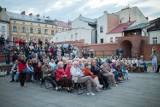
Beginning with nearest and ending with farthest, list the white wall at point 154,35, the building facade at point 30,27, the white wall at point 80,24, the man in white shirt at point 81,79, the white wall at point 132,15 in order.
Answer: the man in white shirt at point 81,79 → the white wall at point 154,35 → the white wall at point 132,15 → the white wall at point 80,24 → the building facade at point 30,27

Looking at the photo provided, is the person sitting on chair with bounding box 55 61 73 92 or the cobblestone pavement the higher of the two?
the person sitting on chair with bounding box 55 61 73 92

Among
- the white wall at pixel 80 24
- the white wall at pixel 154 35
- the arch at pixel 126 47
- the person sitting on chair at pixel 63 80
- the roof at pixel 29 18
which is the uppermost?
the roof at pixel 29 18

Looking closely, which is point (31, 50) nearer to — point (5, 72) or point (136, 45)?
point (5, 72)

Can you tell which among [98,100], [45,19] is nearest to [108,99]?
[98,100]

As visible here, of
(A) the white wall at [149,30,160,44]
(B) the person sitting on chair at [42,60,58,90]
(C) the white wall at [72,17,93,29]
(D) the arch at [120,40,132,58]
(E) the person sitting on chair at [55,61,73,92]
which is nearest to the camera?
(E) the person sitting on chair at [55,61,73,92]

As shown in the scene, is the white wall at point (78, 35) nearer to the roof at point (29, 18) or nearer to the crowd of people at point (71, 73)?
the roof at point (29, 18)

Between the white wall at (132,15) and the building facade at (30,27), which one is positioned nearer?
the white wall at (132,15)

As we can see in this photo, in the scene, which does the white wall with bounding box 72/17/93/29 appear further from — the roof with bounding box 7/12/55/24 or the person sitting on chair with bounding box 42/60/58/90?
the person sitting on chair with bounding box 42/60/58/90

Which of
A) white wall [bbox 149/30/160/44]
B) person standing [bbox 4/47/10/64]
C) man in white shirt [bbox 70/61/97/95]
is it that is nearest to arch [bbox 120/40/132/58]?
white wall [bbox 149/30/160/44]

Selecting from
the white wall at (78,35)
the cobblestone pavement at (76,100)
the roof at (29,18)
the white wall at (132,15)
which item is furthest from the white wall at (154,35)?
the roof at (29,18)

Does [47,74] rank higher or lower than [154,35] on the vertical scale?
lower

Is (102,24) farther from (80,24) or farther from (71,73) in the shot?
(71,73)

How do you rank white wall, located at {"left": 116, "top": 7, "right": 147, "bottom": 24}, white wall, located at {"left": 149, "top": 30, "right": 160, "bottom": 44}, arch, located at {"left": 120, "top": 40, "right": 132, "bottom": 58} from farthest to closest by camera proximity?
1. white wall, located at {"left": 116, "top": 7, "right": 147, "bottom": 24}
2. white wall, located at {"left": 149, "top": 30, "right": 160, "bottom": 44}
3. arch, located at {"left": 120, "top": 40, "right": 132, "bottom": 58}

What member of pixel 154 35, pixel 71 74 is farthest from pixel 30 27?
pixel 71 74
